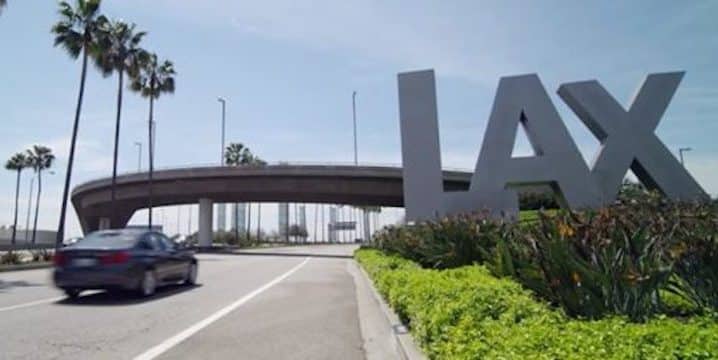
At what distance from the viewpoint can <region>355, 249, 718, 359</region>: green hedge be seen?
3406 millimetres

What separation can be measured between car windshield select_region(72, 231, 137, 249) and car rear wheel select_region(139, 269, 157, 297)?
0.73 m

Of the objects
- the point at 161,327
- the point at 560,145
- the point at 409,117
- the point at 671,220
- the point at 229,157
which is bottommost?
the point at 161,327

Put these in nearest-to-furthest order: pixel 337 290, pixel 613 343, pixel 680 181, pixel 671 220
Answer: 1. pixel 613 343
2. pixel 671 220
3. pixel 337 290
4. pixel 680 181

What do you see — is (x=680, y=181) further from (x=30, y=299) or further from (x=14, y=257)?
(x=14, y=257)

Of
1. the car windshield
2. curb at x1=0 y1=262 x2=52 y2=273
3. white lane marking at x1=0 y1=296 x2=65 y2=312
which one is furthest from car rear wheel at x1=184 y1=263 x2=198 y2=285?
curb at x1=0 y1=262 x2=52 y2=273

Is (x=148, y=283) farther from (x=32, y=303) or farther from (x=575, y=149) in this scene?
(x=575, y=149)

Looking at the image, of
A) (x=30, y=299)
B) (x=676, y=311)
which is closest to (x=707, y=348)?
(x=676, y=311)

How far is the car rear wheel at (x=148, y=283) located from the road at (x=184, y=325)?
23 centimetres

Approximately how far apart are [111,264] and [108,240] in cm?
88

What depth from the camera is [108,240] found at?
1141cm

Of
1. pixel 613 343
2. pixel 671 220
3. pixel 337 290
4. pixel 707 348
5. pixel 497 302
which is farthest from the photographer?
pixel 337 290

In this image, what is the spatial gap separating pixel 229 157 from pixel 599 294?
7657cm

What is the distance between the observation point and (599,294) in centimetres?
541

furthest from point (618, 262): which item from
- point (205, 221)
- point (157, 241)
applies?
point (205, 221)
